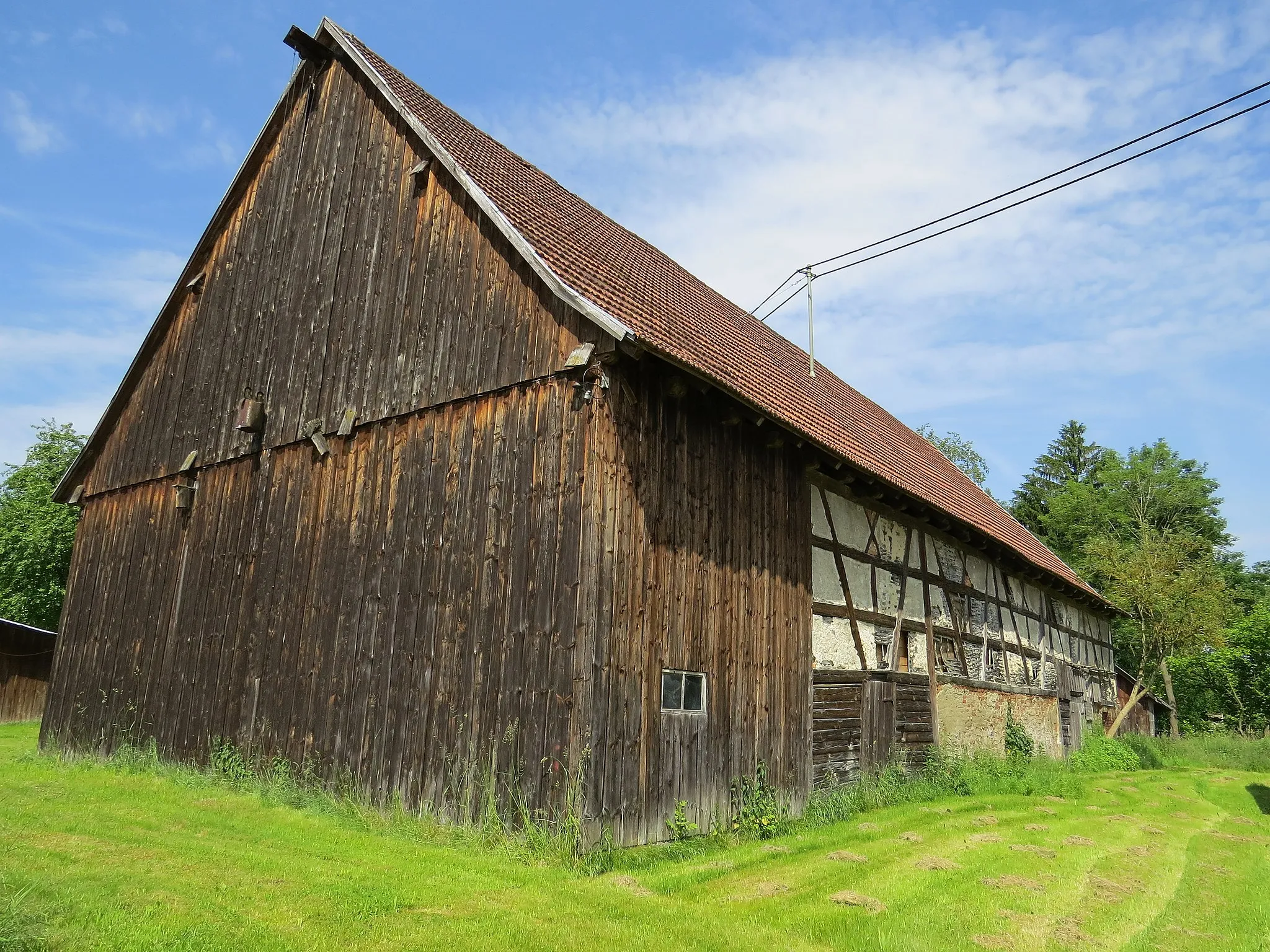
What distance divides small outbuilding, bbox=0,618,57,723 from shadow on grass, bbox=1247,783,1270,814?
28944 mm

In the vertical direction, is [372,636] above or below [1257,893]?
above

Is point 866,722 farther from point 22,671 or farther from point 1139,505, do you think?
point 1139,505

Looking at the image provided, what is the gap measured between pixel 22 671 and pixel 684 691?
2524cm

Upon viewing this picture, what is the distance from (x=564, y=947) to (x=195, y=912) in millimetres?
2258

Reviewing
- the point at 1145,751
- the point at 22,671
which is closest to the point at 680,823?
the point at 1145,751

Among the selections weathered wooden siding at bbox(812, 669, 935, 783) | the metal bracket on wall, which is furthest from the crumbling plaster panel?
the metal bracket on wall

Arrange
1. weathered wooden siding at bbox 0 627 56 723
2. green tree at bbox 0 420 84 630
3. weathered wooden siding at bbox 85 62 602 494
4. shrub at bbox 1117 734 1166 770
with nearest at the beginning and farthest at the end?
weathered wooden siding at bbox 85 62 602 494 → shrub at bbox 1117 734 1166 770 → weathered wooden siding at bbox 0 627 56 723 → green tree at bbox 0 420 84 630

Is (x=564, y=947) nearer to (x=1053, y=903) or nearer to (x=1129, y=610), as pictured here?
(x=1053, y=903)

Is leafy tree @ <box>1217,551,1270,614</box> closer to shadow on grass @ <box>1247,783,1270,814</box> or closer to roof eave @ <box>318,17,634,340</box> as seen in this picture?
shadow on grass @ <box>1247,783,1270,814</box>

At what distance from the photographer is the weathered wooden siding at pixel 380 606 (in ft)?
28.0

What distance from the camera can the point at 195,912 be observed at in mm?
5457

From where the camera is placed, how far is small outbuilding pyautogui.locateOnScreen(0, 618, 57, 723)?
1006 inches

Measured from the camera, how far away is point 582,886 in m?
7.08

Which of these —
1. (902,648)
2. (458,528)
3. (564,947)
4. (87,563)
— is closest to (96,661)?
(87,563)
